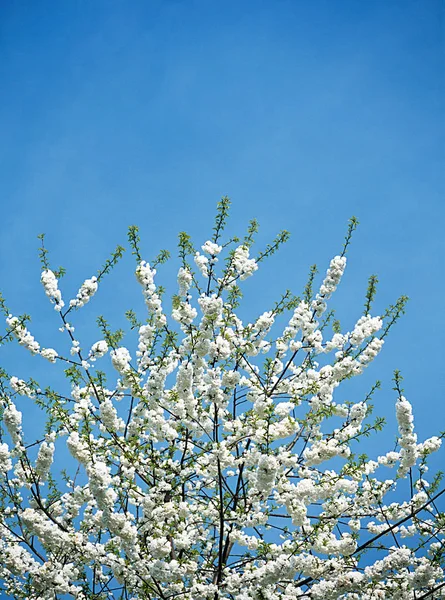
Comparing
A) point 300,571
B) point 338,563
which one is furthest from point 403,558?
point 300,571

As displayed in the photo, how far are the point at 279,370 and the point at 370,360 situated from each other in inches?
42.5

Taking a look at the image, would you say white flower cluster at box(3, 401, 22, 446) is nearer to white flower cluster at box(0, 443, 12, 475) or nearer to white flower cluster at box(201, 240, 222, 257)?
white flower cluster at box(0, 443, 12, 475)

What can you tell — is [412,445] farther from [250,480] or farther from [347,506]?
[250,480]

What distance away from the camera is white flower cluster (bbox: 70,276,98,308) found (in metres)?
6.85

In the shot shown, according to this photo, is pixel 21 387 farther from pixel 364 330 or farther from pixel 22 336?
pixel 364 330

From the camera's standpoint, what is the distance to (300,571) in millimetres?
6082

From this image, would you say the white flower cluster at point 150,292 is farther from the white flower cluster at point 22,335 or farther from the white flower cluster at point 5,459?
the white flower cluster at point 5,459

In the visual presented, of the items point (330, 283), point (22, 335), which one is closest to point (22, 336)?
point (22, 335)

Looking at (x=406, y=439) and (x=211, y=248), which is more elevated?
(x=211, y=248)

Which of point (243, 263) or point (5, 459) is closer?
point (5, 459)

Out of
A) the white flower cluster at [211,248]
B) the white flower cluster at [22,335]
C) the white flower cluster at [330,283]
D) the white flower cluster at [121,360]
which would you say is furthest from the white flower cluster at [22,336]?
the white flower cluster at [330,283]

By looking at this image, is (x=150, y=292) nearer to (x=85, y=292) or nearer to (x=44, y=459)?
(x=85, y=292)

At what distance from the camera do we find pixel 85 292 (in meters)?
6.91

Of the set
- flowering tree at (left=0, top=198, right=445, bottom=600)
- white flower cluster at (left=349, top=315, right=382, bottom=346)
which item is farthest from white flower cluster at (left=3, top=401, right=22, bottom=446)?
white flower cluster at (left=349, top=315, right=382, bottom=346)
